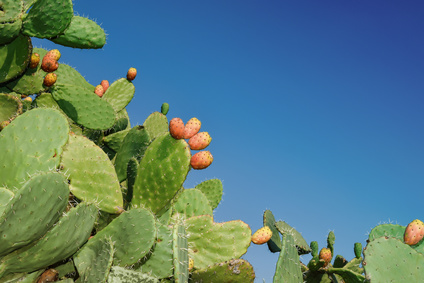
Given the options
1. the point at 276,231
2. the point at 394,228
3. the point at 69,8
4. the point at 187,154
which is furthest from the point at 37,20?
the point at 394,228

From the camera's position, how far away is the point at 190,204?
2.97m

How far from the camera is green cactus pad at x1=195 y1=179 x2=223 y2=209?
3.82 metres

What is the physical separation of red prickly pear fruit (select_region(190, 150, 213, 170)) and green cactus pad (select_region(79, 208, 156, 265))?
1.87 ft

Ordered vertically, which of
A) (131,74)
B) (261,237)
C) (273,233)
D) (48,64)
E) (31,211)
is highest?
(131,74)

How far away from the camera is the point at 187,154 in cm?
260

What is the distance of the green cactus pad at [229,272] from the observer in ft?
7.70

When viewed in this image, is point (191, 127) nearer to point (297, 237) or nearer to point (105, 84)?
point (297, 237)

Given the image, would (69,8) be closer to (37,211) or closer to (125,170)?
(125,170)

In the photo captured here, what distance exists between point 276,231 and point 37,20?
2.43m

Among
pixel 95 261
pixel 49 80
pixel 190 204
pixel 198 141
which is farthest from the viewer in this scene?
pixel 49 80

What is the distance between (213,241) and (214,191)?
120 centimetres

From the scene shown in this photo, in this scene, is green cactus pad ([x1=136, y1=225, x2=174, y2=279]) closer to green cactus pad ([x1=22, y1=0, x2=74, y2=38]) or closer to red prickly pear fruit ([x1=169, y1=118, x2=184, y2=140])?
red prickly pear fruit ([x1=169, y1=118, x2=184, y2=140])

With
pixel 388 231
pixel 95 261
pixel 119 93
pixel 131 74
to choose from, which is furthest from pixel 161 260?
pixel 131 74

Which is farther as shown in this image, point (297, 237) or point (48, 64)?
point (48, 64)
